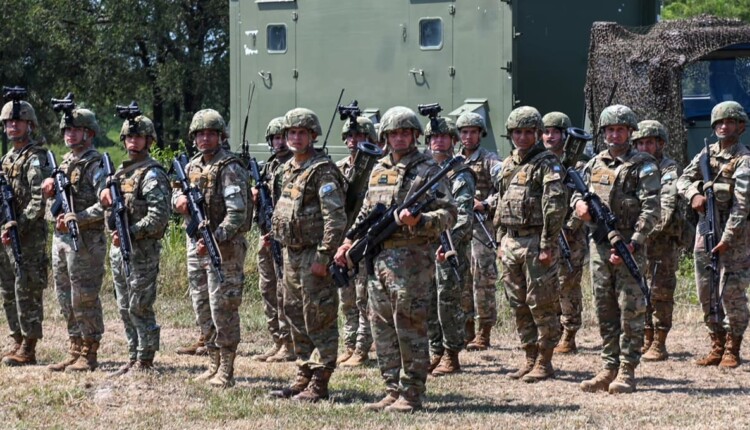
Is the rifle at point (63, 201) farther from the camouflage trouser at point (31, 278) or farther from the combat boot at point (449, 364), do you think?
the combat boot at point (449, 364)

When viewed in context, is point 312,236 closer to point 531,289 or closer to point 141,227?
point 141,227

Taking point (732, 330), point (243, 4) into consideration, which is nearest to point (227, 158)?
point (732, 330)

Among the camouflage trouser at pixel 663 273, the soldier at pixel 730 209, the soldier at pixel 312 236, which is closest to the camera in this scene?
the soldier at pixel 312 236

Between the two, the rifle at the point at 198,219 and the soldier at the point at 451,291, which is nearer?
the rifle at the point at 198,219

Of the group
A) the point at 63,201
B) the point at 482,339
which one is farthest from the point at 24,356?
the point at 482,339

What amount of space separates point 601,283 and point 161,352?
13.4ft

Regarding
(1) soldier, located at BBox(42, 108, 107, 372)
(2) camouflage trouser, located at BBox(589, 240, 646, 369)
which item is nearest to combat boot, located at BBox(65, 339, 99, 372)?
(1) soldier, located at BBox(42, 108, 107, 372)

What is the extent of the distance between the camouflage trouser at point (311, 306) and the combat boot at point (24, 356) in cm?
282

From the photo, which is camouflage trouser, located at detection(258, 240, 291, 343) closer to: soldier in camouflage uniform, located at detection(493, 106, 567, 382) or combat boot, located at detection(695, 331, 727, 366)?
soldier in camouflage uniform, located at detection(493, 106, 567, 382)

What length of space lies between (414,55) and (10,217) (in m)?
6.39

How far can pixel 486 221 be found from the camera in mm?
11031

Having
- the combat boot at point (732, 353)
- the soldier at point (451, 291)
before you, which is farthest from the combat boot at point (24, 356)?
the combat boot at point (732, 353)

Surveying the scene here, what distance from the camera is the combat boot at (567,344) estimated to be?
1081 cm

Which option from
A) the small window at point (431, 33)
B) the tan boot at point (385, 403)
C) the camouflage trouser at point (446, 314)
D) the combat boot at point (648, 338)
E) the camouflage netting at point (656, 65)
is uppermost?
the small window at point (431, 33)
